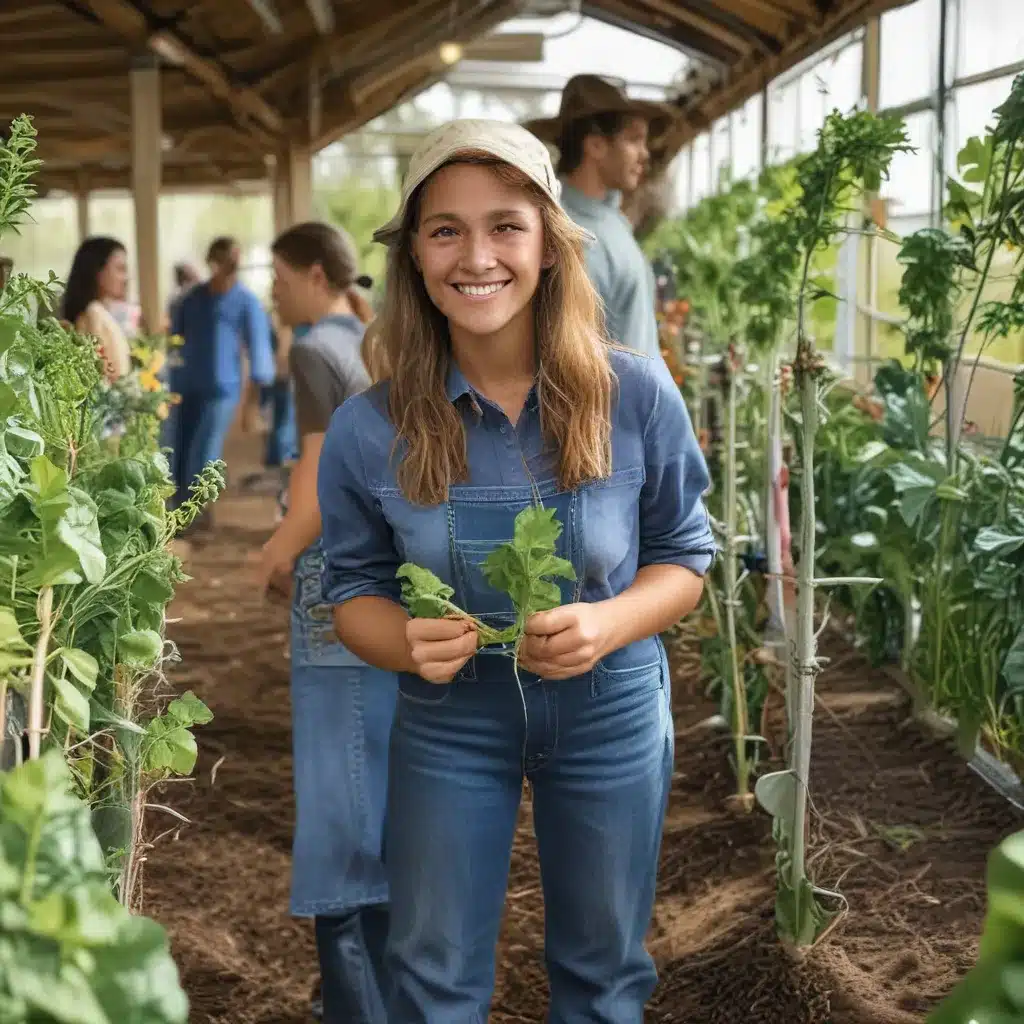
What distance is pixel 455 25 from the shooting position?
9.11 m

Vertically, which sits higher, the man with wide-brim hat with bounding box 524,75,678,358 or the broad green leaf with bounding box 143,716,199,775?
the man with wide-brim hat with bounding box 524,75,678,358

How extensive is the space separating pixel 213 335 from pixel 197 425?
51 centimetres

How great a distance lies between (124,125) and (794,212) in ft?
25.5

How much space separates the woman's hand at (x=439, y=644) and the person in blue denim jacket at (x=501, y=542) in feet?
0.21

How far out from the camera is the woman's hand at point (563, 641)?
1.55 metres

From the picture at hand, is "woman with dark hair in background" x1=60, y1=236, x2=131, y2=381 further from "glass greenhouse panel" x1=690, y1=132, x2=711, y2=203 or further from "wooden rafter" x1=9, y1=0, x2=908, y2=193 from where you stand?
"glass greenhouse panel" x1=690, y1=132, x2=711, y2=203

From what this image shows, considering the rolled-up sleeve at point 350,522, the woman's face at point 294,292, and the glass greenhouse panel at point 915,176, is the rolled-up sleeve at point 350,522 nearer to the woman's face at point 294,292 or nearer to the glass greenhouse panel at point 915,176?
the woman's face at point 294,292

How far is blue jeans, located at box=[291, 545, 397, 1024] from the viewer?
2432mm

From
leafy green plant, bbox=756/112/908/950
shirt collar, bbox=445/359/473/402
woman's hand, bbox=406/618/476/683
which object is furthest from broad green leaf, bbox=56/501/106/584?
leafy green plant, bbox=756/112/908/950

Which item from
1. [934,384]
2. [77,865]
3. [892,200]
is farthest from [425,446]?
[892,200]

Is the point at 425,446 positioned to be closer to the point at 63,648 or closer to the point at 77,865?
the point at 63,648

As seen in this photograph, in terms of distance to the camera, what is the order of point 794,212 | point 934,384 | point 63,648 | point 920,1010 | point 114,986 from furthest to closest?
point 934,384 → point 794,212 → point 920,1010 → point 63,648 → point 114,986

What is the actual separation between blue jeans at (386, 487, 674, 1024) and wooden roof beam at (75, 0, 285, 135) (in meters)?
4.86

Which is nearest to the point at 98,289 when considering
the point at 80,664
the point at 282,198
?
the point at 80,664
